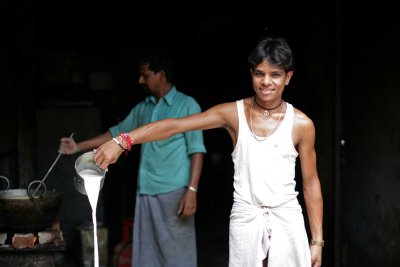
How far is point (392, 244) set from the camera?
513 centimetres

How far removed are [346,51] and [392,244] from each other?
180 centimetres

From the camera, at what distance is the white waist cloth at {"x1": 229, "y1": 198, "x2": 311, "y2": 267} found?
321 centimetres

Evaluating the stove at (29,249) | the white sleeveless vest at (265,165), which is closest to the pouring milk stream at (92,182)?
the white sleeveless vest at (265,165)

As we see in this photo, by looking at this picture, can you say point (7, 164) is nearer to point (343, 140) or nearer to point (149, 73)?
point (149, 73)

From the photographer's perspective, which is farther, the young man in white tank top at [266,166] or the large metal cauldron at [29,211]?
the large metal cauldron at [29,211]

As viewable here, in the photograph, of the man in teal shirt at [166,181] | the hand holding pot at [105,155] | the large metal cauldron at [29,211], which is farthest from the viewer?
the man in teal shirt at [166,181]

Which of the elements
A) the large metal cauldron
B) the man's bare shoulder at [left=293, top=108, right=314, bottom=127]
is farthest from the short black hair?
the large metal cauldron

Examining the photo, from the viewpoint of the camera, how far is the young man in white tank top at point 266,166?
3.20 m

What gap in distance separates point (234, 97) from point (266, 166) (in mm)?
5236

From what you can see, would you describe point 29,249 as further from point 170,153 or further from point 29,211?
point 170,153

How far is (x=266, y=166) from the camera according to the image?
3.20 m

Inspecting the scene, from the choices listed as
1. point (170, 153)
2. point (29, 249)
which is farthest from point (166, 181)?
point (29, 249)

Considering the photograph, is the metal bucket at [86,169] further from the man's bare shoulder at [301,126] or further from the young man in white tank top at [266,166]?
the man's bare shoulder at [301,126]

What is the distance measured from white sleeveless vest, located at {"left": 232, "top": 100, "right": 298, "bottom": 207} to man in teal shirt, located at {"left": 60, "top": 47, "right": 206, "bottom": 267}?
1204mm
